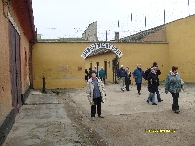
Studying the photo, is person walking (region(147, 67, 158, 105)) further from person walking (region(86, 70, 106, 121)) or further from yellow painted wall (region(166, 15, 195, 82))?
yellow painted wall (region(166, 15, 195, 82))

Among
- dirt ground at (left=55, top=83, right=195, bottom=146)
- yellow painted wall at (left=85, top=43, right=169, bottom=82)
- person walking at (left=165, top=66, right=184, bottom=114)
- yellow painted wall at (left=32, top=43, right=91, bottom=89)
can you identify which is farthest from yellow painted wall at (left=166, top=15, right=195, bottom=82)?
person walking at (left=165, top=66, right=184, bottom=114)

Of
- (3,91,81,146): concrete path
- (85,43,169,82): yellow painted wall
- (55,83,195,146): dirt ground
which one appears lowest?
(55,83,195,146): dirt ground

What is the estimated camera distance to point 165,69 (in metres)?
22.0

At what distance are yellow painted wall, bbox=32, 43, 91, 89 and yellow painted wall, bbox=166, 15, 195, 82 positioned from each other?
7282mm

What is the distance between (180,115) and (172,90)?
0.91m

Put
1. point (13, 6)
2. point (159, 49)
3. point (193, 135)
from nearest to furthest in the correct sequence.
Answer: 1. point (193, 135)
2. point (13, 6)
3. point (159, 49)

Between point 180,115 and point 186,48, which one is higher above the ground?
point 186,48

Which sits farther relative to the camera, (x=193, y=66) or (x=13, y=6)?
(x=193, y=66)

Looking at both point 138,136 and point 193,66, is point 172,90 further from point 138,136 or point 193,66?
point 193,66

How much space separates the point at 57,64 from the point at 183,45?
9365mm

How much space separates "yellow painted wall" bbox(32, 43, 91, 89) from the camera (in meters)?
19.2

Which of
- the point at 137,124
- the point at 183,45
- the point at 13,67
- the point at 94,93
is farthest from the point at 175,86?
the point at 183,45

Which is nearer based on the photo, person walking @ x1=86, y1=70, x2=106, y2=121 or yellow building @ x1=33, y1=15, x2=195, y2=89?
person walking @ x1=86, y1=70, x2=106, y2=121

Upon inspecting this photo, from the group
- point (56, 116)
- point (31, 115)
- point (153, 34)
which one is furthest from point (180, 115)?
point (153, 34)
